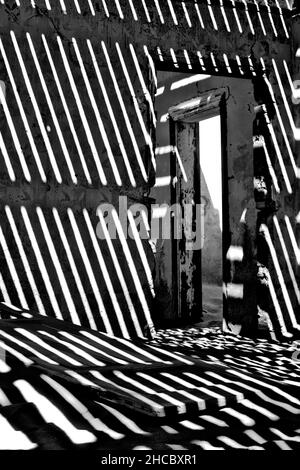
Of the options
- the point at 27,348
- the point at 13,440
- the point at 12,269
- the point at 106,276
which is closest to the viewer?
the point at 13,440

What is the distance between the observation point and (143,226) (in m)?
5.06

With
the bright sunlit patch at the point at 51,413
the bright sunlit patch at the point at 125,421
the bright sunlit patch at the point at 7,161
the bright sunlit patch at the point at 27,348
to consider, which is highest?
the bright sunlit patch at the point at 7,161

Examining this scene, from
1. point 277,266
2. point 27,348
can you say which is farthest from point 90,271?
point 277,266

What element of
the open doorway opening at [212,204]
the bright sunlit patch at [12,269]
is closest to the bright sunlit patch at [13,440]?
the bright sunlit patch at [12,269]

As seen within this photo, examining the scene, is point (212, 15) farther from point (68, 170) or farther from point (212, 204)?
point (212, 204)

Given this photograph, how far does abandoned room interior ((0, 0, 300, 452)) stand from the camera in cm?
274

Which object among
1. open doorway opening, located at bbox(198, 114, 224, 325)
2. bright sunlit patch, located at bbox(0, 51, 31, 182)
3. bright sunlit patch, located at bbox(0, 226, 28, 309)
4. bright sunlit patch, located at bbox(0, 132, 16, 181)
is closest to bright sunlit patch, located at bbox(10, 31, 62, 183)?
bright sunlit patch, located at bbox(0, 51, 31, 182)

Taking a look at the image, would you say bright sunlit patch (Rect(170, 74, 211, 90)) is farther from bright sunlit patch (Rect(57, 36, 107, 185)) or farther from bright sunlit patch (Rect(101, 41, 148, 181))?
bright sunlit patch (Rect(57, 36, 107, 185))

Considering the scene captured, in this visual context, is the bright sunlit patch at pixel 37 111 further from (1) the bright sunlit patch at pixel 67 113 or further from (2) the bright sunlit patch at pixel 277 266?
(2) the bright sunlit patch at pixel 277 266

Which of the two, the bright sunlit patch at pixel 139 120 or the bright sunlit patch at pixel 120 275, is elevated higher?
the bright sunlit patch at pixel 139 120

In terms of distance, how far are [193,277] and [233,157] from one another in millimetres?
1711

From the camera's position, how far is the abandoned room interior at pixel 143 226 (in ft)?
9.00

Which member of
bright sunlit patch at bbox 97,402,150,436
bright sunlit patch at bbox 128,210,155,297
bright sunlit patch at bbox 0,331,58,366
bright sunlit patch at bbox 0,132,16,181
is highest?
bright sunlit patch at bbox 0,132,16,181

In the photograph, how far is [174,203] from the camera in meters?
7.07
